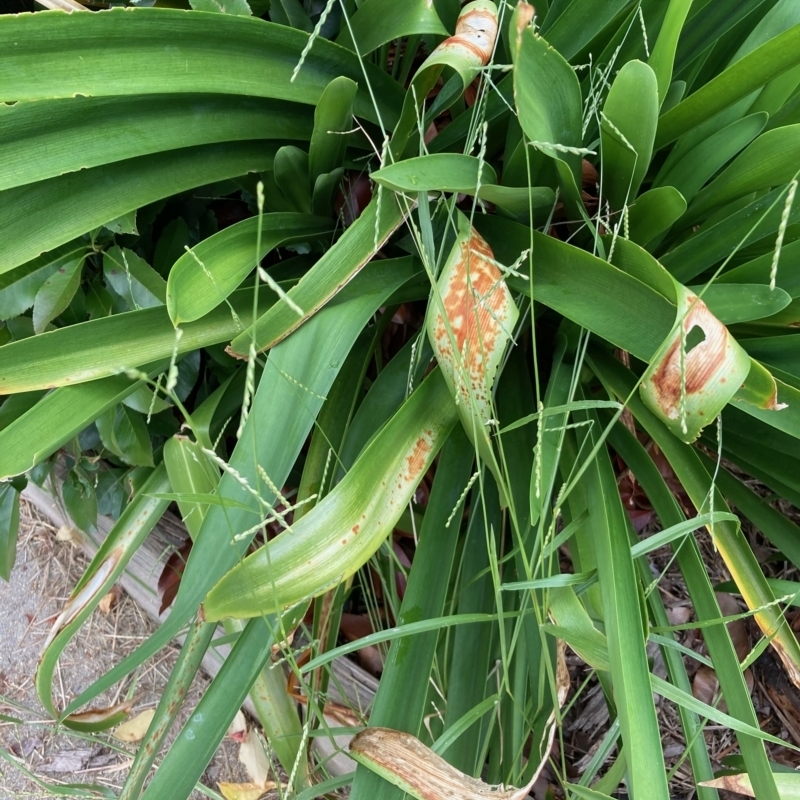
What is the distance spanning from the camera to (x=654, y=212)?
482mm

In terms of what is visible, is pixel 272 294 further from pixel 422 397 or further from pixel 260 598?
pixel 260 598

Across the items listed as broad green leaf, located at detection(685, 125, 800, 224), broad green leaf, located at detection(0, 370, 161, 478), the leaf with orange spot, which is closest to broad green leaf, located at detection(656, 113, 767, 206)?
broad green leaf, located at detection(685, 125, 800, 224)

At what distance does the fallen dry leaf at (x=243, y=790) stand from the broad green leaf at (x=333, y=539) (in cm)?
63

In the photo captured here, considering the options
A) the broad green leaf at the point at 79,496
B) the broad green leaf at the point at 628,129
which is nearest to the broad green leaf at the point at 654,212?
the broad green leaf at the point at 628,129

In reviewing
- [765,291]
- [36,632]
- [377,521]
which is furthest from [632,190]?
[36,632]

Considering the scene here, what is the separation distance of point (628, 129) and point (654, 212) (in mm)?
77

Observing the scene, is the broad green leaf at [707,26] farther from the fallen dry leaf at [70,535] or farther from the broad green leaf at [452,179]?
the fallen dry leaf at [70,535]

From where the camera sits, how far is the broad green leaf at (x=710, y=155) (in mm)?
472

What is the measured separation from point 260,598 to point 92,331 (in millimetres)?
266

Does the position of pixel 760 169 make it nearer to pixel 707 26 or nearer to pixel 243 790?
pixel 707 26

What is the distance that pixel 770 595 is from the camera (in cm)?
51

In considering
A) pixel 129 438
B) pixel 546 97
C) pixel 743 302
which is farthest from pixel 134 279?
pixel 743 302

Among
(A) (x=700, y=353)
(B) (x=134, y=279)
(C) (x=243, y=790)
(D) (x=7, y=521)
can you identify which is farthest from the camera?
(C) (x=243, y=790)

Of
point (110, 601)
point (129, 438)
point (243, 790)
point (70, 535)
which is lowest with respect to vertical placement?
point (243, 790)
